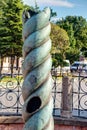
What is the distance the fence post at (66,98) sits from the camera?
666cm

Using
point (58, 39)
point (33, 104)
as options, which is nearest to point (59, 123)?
point (33, 104)

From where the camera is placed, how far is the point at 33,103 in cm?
226

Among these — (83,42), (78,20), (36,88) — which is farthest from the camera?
(78,20)

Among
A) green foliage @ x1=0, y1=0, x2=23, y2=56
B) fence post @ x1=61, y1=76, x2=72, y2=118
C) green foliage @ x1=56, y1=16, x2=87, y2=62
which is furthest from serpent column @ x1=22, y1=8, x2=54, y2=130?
green foliage @ x1=56, y1=16, x2=87, y2=62

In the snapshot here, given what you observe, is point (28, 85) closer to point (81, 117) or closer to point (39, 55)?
point (39, 55)

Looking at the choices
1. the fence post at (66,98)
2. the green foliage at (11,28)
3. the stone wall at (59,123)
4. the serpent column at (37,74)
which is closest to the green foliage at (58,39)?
the green foliage at (11,28)

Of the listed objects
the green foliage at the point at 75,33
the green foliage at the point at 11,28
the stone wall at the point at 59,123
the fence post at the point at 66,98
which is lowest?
the stone wall at the point at 59,123

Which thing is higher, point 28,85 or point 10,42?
point 10,42

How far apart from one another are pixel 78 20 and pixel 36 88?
7518cm

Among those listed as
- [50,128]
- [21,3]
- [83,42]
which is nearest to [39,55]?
[50,128]

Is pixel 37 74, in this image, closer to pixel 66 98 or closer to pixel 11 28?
pixel 66 98

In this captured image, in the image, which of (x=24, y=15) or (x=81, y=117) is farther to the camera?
(x=81, y=117)

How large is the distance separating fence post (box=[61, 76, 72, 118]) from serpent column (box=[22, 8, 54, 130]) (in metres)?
4.44

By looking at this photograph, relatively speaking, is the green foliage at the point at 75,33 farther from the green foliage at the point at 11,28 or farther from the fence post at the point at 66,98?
the fence post at the point at 66,98
